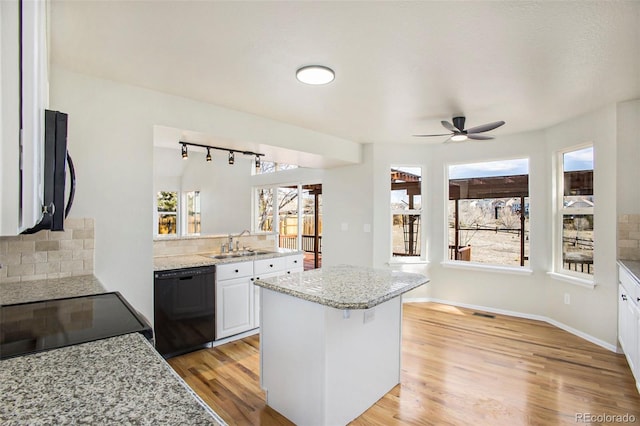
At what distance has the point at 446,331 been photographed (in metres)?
3.71

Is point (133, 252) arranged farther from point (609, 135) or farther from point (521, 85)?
point (609, 135)

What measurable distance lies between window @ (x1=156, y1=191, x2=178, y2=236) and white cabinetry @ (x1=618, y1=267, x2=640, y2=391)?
29.3ft

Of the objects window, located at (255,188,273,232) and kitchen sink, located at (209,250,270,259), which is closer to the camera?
kitchen sink, located at (209,250,270,259)

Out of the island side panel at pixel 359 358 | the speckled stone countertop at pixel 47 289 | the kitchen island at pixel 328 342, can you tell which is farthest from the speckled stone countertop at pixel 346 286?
the speckled stone countertop at pixel 47 289

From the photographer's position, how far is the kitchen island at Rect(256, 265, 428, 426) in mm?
1925

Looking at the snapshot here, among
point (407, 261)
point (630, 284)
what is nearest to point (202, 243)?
point (407, 261)

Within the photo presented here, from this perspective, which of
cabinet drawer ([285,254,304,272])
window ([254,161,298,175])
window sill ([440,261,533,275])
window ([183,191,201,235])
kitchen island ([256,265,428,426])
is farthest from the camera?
window ([183,191,201,235])

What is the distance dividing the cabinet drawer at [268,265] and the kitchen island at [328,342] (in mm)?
1345

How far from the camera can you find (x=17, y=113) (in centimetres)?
50

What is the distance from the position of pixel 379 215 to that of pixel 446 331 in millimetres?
1771

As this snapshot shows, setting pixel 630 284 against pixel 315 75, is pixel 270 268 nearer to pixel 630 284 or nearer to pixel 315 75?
pixel 315 75

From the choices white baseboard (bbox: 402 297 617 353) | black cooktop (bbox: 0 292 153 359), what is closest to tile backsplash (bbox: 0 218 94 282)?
black cooktop (bbox: 0 292 153 359)

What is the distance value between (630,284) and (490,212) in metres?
2.13

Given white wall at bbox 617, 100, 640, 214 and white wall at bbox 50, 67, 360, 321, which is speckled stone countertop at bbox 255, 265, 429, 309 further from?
white wall at bbox 617, 100, 640, 214
